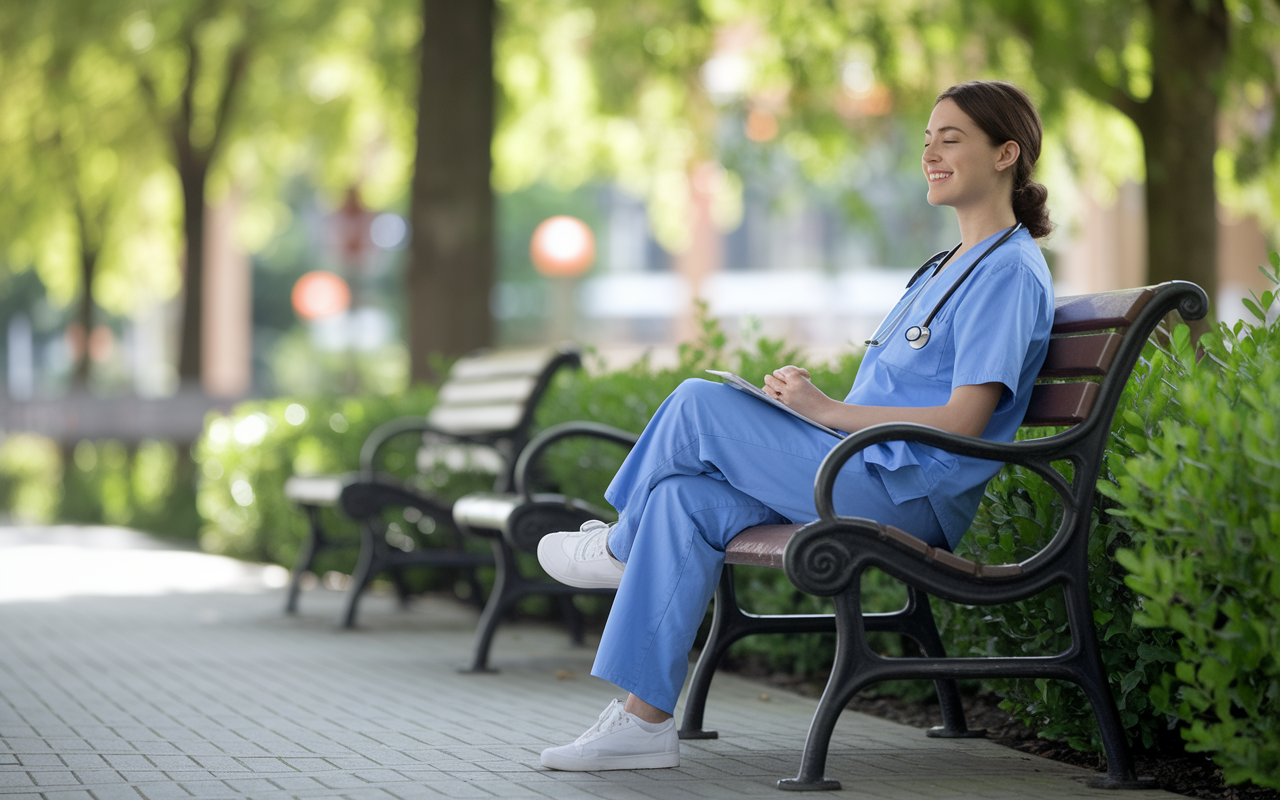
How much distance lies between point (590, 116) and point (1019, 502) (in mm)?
12217

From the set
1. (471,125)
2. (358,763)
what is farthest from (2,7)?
(358,763)

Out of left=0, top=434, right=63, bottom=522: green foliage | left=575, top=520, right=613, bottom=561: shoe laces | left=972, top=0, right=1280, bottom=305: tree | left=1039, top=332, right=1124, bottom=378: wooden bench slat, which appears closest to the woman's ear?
left=1039, top=332, right=1124, bottom=378: wooden bench slat

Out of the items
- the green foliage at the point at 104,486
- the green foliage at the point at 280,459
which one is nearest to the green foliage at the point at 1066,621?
the green foliage at the point at 280,459

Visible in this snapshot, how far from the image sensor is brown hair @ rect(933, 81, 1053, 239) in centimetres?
410

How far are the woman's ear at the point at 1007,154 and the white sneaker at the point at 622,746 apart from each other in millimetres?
1621

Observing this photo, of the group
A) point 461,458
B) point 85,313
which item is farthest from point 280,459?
point 85,313

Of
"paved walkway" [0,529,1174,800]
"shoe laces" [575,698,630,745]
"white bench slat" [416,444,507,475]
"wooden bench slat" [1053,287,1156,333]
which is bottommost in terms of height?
"paved walkway" [0,529,1174,800]

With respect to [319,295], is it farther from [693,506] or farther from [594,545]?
[693,506]

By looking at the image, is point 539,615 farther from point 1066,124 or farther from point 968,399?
point 1066,124

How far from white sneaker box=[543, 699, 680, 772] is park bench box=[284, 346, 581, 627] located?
3066 millimetres

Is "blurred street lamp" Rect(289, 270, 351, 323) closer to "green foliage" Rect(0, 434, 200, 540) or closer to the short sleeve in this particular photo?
"green foliage" Rect(0, 434, 200, 540)

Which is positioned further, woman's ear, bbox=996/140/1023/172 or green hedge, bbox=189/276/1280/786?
woman's ear, bbox=996/140/1023/172

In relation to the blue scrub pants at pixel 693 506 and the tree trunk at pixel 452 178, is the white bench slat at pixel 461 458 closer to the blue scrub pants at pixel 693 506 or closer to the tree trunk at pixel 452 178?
the tree trunk at pixel 452 178

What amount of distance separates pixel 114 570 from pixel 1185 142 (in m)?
7.54
